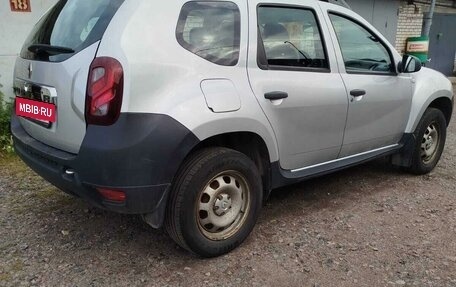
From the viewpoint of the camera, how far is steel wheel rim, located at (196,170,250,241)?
9.78 feet

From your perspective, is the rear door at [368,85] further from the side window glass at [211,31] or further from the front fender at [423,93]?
the side window glass at [211,31]

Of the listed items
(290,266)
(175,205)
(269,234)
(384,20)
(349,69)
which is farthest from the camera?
(384,20)

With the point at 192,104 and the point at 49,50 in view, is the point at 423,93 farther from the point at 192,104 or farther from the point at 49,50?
the point at 49,50

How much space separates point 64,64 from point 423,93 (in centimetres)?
333

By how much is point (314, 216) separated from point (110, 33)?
2.17m

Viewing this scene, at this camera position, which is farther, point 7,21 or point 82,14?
point 7,21

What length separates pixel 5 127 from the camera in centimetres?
535

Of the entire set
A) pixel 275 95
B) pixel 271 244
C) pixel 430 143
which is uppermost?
pixel 275 95

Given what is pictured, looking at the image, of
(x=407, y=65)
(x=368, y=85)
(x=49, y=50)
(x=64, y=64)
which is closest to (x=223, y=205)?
(x=64, y=64)

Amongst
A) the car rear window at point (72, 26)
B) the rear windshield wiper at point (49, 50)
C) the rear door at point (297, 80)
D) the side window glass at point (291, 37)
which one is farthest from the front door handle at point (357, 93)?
the rear windshield wiper at point (49, 50)

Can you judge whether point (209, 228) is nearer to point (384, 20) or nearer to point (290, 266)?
point (290, 266)

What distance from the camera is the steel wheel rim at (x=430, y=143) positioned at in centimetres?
475

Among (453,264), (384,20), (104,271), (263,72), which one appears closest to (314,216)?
(453,264)

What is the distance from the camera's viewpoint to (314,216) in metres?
3.78
